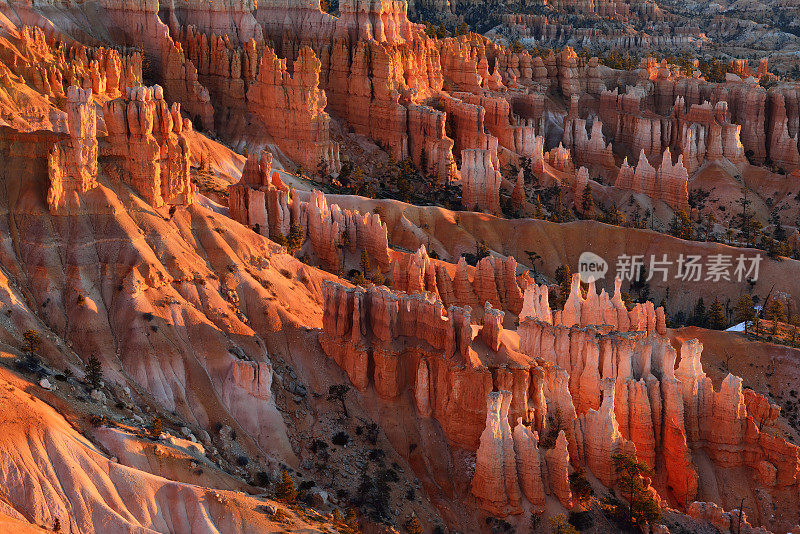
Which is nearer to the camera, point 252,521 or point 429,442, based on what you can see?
point 252,521

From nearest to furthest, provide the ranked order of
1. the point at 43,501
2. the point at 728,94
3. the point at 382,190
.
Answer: the point at 43,501
the point at 382,190
the point at 728,94

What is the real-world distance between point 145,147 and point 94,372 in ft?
46.3

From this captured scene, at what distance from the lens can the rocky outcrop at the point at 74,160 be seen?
59688 mm

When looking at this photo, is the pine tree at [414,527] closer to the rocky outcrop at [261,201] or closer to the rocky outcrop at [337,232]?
the rocky outcrop at [261,201]

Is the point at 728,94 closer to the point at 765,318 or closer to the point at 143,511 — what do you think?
the point at 765,318

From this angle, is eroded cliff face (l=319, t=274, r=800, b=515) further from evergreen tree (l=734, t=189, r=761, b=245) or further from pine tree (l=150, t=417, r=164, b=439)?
evergreen tree (l=734, t=189, r=761, b=245)

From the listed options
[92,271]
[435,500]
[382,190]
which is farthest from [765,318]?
[92,271]

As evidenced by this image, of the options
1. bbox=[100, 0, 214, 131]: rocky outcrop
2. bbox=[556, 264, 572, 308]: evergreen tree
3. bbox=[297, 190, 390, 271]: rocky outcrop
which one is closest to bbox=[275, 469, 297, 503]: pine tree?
bbox=[297, 190, 390, 271]: rocky outcrop

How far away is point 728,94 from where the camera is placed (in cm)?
14200

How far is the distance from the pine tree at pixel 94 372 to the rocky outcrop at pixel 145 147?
37.5 feet

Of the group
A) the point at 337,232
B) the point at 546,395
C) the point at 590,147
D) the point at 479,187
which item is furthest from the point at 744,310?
the point at 590,147

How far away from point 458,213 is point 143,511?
199 feet

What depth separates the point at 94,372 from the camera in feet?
176

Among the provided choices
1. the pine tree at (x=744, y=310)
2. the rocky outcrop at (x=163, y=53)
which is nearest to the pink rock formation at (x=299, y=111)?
the rocky outcrop at (x=163, y=53)
